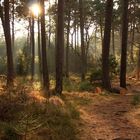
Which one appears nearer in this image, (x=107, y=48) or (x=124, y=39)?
(x=107, y=48)

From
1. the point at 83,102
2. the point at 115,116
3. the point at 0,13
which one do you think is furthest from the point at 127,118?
the point at 0,13

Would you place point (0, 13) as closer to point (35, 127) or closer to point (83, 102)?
point (83, 102)

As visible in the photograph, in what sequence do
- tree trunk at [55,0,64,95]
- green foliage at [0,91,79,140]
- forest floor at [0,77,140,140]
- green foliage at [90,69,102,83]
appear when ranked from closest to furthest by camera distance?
1. green foliage at [0,91,79,140]
2. forest floor at [0,77,140,140]
3. tree trunk at [55,0,64,95]
4. green foliage at [90,69,102,83]

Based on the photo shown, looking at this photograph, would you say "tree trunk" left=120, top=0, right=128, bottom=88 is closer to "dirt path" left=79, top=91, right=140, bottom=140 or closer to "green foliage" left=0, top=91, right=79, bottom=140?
"dirt path" left=79, top=91, right=140, bottom=140

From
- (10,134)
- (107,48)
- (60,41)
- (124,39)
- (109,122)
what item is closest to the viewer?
(10,134)

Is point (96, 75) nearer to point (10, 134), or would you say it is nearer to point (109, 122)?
point (109, 122)

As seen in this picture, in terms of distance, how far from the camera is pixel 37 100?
29.7 feet

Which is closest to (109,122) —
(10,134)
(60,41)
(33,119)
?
(33,119)

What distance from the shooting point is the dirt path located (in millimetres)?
7520

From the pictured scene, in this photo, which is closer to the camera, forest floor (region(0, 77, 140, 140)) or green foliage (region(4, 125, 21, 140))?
green foliage (region(4, 125, 21, 140))

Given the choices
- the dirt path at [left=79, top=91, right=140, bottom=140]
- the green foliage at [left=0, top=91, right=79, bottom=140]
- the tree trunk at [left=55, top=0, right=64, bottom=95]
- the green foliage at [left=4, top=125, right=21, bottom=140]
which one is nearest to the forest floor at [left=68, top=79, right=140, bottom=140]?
the dirt path at [left=79, top=91, right=140, bottom=140]

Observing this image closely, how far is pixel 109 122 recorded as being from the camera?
886 cm

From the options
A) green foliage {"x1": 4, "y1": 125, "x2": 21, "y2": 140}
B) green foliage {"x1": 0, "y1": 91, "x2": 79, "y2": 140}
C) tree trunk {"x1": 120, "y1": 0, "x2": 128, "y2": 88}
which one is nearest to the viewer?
green foliage {"x1": 4, "y1": 125, "x2": 21, "y2": 140}

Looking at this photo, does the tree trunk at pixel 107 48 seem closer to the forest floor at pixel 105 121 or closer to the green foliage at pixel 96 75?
the green foliage at pixel 96 75
